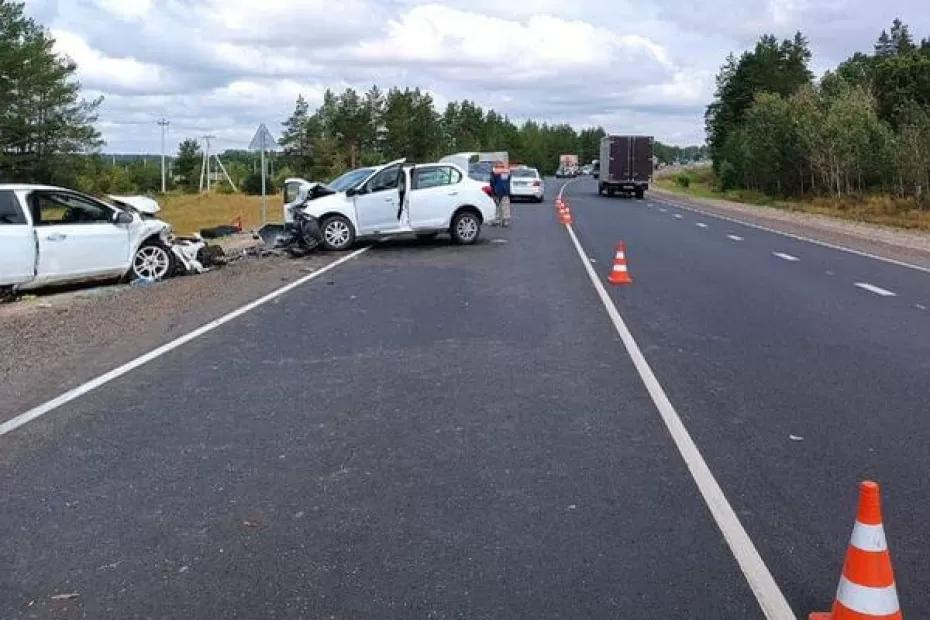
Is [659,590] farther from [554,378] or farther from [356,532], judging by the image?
[554,378]

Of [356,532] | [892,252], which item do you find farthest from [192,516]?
[892,252]

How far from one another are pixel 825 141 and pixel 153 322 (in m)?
40.4

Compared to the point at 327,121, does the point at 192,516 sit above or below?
below

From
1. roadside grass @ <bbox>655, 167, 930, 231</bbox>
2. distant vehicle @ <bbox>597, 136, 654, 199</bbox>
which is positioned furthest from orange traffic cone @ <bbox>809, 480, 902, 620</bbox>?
distant vehicle @ <bbox>597, 136, 654, 199</bbox>

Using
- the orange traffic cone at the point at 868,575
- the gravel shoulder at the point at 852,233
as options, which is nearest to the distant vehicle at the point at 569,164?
the gravel shoulder at the point at 852,233

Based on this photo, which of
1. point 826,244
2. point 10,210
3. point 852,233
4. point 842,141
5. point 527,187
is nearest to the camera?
point 10,210

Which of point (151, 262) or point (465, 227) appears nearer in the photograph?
point (151, 262)

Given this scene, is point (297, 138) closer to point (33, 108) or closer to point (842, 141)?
point (33, 108)

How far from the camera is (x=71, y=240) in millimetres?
14086

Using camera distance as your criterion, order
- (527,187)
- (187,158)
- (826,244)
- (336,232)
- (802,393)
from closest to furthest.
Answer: (802,393)
(336,232)
(826,244)
(527,187)
(187,158)

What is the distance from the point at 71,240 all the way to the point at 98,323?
327 cm

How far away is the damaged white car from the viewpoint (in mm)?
13453

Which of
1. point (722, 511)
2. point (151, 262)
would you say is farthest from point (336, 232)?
point (722, 511)

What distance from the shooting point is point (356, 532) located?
15.7 ft
